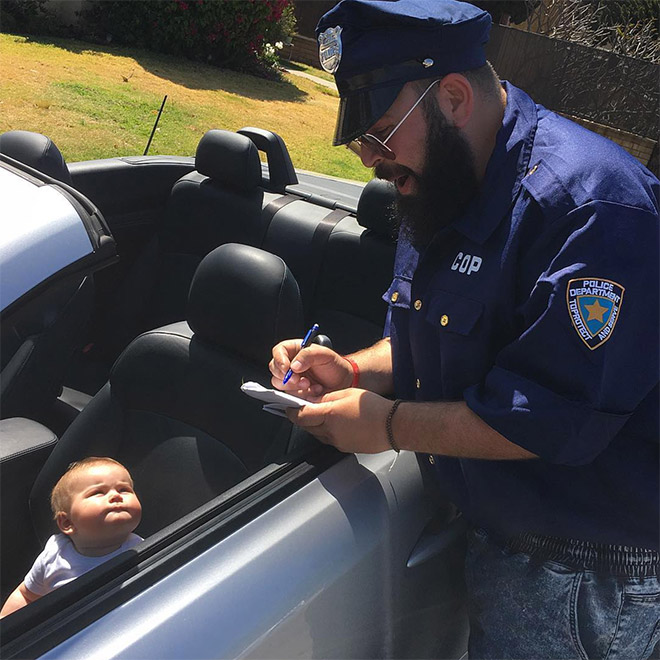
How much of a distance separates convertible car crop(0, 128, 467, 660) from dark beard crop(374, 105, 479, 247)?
20.9 inches

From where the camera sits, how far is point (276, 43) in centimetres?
1324

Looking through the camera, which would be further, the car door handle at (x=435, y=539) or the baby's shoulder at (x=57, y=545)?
the baby's shoulder at (x=57, y=545)

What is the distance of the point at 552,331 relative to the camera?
1.35 metres

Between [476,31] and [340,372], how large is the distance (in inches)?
30.0

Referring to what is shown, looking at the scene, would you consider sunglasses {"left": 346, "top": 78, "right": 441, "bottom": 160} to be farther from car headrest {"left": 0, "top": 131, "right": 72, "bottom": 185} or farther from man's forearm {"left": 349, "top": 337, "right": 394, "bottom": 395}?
car headrest {"left": 0, "top": 131, "right": 72, "bottom": 185}

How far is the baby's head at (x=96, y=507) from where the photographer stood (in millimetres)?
1793

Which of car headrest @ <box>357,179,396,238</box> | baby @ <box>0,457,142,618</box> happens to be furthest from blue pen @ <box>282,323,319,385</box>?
car headrest @ <box>357,179,396,238</box>

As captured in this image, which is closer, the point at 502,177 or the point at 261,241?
the point at 502,177

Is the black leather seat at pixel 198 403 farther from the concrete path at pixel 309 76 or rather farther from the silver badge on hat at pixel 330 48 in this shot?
the concrete path at pixel 309 76

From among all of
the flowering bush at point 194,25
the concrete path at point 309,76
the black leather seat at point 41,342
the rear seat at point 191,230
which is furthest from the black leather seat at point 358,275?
the concrete path at point 309,76

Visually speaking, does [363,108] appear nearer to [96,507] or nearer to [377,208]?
[96,507]

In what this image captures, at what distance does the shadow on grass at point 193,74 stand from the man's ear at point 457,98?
9.31 metres

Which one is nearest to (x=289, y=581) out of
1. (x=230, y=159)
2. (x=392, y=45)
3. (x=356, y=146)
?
(x=356, y=146)

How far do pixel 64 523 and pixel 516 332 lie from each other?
3.67ft
